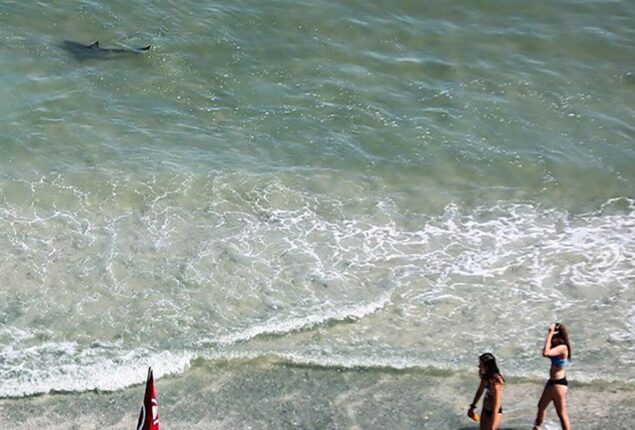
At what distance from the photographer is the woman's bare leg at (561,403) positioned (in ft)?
40.3

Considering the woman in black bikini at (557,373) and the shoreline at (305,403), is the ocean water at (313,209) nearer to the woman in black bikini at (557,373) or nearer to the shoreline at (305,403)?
the shoreline at (305,403)

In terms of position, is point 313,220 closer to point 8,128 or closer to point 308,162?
point 308,162

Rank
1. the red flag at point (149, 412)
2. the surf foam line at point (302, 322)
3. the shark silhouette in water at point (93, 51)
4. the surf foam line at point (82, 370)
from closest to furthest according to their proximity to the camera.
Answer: the red flag at point (149, 412) → the surf foam line at point (82, 370) → the surf foam line at point (302, 322) → the shark silhouette in water at point (93, 51)

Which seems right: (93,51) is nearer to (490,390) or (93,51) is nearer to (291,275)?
(291,275)

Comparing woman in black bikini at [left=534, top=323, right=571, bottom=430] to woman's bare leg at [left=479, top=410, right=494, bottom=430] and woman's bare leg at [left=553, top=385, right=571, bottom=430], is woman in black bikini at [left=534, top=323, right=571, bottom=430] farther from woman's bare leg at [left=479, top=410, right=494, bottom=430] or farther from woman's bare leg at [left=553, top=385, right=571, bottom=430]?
woman's bare leg at [left=479, top=410, right=494, bottom=430]

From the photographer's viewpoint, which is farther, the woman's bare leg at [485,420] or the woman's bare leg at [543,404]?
the woman's bare leg at [543,404]

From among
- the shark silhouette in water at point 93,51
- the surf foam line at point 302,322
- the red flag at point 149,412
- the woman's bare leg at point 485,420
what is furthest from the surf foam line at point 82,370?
the shark silhouette in water at point 93,51

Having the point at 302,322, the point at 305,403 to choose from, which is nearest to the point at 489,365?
the point at 305,403

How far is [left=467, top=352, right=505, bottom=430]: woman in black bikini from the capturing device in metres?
11.8

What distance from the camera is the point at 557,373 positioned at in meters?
12.3

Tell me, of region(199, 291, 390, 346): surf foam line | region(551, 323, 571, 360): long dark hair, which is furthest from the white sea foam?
region(551, 323, 571, 360): long dark hair

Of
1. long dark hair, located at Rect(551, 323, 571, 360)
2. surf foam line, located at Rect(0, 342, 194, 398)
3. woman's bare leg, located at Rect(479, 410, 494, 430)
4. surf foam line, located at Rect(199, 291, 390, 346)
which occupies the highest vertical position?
long dark hair, located at Rect(551, 323, 571, 360)

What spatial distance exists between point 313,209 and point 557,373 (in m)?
6.44

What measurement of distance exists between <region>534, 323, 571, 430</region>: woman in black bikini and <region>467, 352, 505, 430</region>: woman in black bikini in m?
0.62
